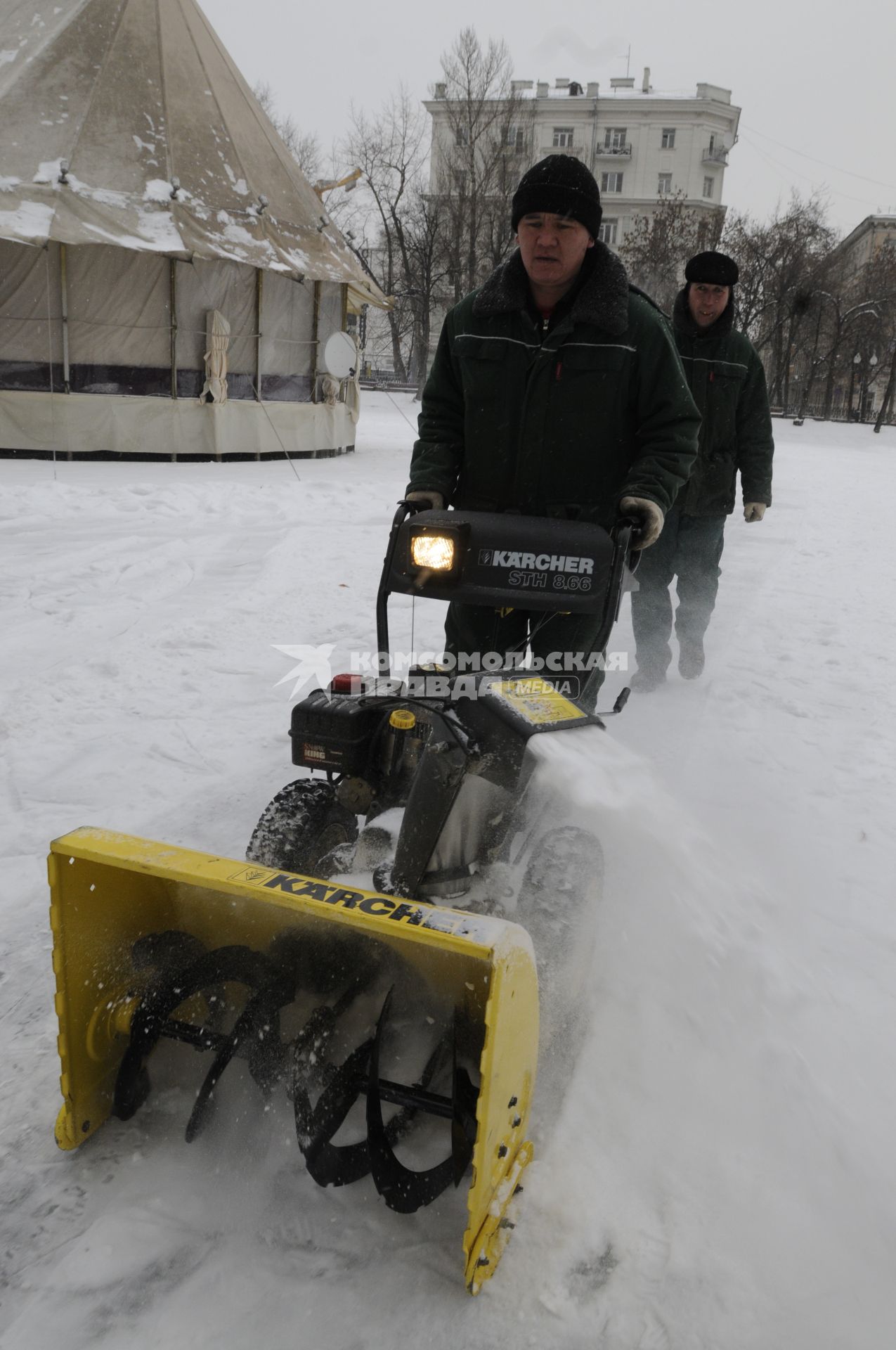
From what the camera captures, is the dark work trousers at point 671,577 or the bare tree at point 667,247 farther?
the bare tree at point 667,247

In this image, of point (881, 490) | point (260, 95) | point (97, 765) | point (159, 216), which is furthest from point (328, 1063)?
point (260, 95)

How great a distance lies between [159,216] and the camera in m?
12.5

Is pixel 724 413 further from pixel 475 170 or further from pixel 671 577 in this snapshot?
pixel 475 170

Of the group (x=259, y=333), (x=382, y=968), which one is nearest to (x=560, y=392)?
(x=382, y=968)

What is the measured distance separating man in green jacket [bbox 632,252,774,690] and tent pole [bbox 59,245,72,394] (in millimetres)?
10675

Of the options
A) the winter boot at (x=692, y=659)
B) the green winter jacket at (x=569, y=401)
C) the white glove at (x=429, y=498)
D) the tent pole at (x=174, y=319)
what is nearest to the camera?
the green winter jacket at (x=569, y=401)

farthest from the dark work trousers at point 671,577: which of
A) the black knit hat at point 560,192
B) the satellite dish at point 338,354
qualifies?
the satellite dish at point 338,354

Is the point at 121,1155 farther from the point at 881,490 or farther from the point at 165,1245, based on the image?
the point at 881,490

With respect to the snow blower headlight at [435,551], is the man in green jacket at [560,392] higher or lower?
higher

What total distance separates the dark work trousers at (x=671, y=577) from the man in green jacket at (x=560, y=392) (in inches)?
86.5

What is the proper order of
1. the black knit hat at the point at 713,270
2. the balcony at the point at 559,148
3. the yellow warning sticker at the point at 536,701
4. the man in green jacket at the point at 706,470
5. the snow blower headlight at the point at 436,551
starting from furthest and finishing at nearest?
the balcony at the point at 559,148
the man in green jacket at the point at 706,470
the black knit hat at the point at 713,270
the snow blower headlight at the point at 436,551
the yellow warning sticker at the point at 536,701

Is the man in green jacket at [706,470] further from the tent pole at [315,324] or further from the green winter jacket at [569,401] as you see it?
the tent pole at [315,324]

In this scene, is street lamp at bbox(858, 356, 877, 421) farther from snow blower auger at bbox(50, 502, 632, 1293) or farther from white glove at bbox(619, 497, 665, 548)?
snow blower auger at bbox(50, 502, 632, 1293)

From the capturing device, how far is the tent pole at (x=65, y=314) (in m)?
12.8
